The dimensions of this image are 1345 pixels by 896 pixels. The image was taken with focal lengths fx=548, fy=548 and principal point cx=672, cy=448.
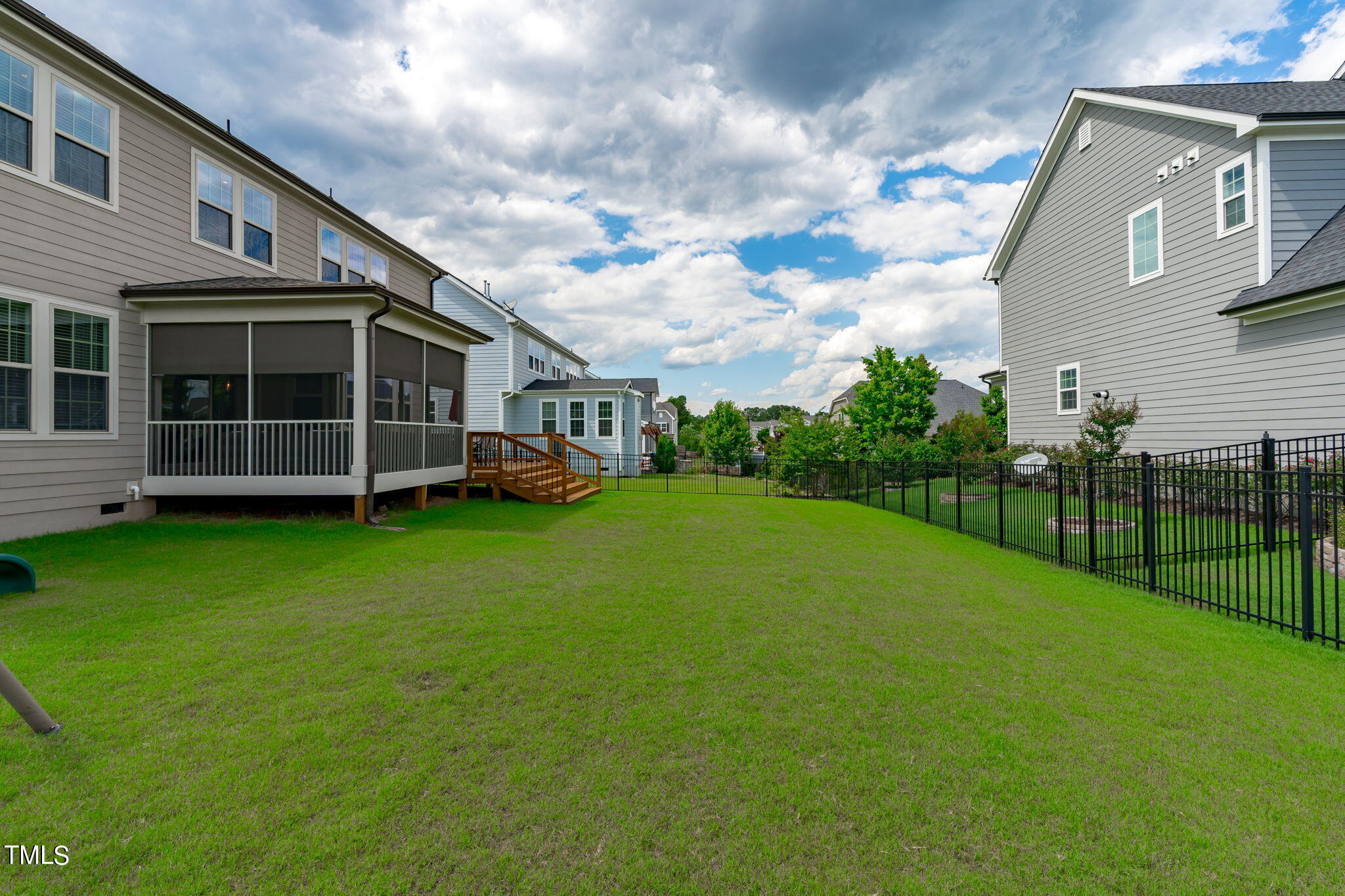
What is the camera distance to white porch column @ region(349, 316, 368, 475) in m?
9.44

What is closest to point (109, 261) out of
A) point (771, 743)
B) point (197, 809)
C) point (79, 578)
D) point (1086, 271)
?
point (79, 578)

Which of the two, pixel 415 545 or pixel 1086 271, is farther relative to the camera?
pixel 1086 271

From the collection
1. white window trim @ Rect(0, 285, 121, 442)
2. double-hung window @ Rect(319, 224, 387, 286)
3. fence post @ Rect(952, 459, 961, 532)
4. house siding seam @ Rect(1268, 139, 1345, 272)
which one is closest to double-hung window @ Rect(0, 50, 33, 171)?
white window trim @ Rect(0, 285, 121, 442)

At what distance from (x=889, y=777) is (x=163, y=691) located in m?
4.49

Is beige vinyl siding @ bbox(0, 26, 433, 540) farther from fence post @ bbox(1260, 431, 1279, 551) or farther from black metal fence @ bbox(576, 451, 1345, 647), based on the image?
fence post @ bbox(1260, 431, 1279, 551)

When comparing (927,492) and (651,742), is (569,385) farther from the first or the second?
(651,742)

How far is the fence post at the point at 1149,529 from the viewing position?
6.58 m

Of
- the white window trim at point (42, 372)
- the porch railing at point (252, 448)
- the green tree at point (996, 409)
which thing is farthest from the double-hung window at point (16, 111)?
the green tree at point (996, 409)

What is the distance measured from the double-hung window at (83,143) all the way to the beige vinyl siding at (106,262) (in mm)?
180

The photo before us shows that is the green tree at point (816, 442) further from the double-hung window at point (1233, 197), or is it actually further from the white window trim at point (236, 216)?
the white window trim at point (236, 216)

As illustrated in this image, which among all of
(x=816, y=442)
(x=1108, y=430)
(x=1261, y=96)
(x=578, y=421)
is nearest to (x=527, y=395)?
(x=578, y=421)

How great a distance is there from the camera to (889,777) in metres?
2.89

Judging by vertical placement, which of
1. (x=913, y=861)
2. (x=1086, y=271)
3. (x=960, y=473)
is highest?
(x=1086, y=271)

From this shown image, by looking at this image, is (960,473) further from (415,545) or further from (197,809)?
(197,809)
